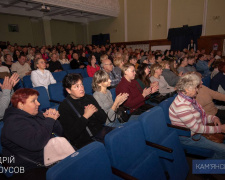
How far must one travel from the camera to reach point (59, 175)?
35.3 inches

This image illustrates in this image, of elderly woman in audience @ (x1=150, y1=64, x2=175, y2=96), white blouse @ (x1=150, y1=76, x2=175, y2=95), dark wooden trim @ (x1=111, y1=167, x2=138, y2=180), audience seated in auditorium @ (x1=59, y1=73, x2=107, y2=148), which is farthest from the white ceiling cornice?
dark wooden trim @ (x1=111, y1=167, x2=138, y2=180)

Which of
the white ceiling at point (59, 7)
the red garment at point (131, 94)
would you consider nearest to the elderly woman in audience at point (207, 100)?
the red garment at point (131, 94)

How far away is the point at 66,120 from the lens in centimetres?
169

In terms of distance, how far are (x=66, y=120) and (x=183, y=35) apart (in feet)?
35.9

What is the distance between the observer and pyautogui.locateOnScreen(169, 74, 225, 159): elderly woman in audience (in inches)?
69.9

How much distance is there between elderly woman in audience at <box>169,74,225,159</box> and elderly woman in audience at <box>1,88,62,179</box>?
147 cm

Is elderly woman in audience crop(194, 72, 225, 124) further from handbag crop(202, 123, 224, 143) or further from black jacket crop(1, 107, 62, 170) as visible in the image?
black jacket crop(1, 107, 62, 170)

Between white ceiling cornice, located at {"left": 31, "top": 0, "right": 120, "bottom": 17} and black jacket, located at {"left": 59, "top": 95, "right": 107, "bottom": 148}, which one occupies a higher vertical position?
white ceiling cornice, located at {"left": 31, "top": 0, "right": 120, "bottom": 17}

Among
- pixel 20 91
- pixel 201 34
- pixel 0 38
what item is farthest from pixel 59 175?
pixel 0 38

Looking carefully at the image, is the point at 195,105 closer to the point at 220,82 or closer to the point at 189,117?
the point at 189,117

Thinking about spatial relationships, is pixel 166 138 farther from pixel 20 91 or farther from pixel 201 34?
pixel 201 34

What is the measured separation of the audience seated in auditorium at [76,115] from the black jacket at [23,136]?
0.29 m

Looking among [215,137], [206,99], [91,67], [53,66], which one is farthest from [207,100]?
[53,66]

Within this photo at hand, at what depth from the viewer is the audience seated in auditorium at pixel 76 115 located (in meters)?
1.64
